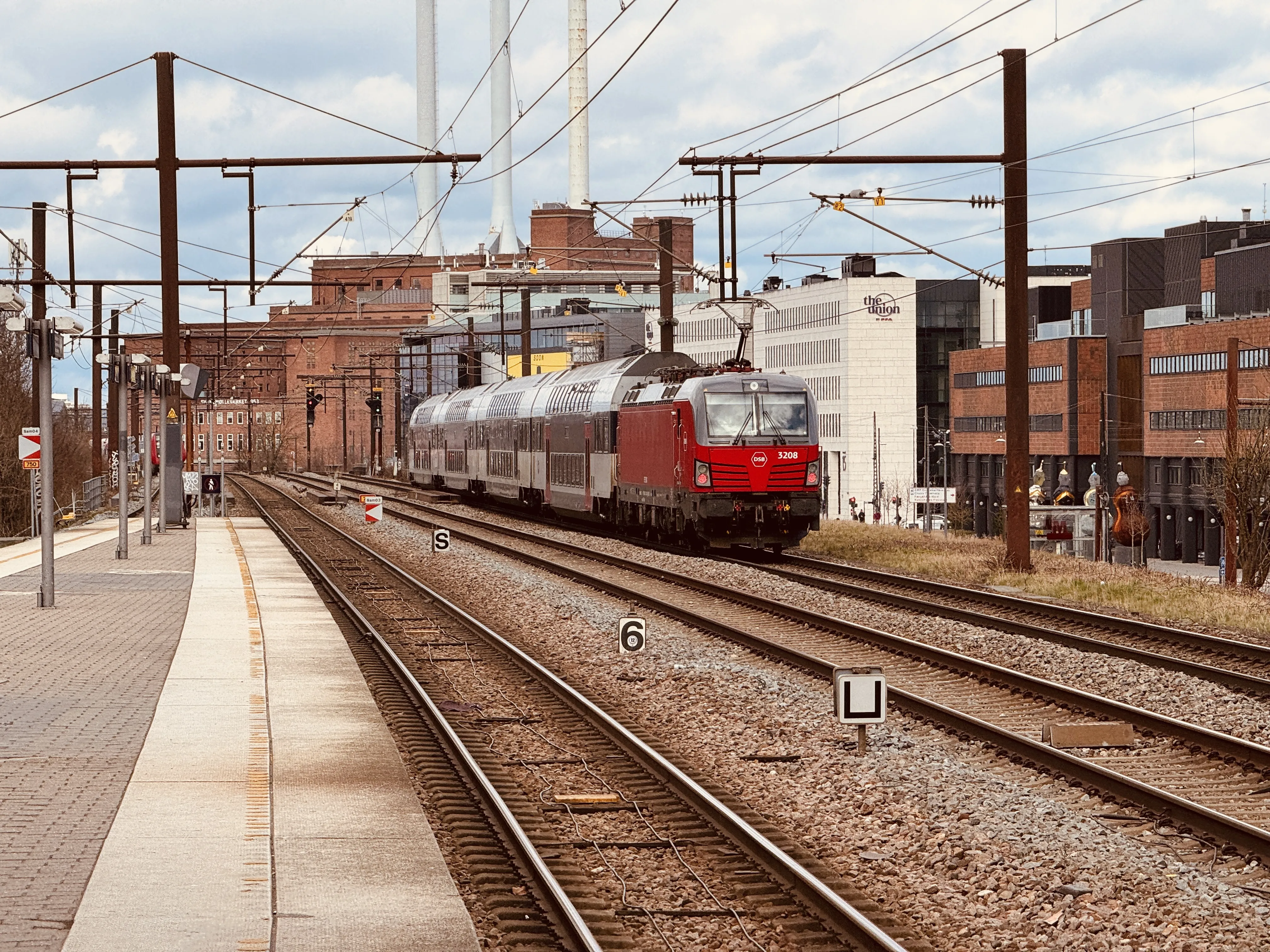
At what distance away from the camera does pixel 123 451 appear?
3341 centimetres

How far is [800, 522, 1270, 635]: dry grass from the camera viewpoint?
2248 cm

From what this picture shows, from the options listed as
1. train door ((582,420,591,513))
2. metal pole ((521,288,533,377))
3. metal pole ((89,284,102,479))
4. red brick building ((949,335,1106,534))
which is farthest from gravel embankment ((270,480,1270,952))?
red brick building ((949,335,1106,534))

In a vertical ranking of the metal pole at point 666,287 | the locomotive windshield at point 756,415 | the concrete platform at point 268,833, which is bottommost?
the concrete platform at point 268,833

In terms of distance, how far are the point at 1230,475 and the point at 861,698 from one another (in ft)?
118

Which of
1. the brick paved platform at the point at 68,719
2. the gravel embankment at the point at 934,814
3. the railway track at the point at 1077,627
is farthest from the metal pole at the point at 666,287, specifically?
the gravel embankment at the point at 934,814

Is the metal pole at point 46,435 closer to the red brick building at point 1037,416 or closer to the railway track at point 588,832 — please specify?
the railway track at point 588,832

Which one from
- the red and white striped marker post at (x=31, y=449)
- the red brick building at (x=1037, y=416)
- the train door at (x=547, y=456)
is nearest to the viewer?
the red and white striped marker post at (x=31, y=449)

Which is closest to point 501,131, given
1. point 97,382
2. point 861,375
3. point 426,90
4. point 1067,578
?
point 426,90

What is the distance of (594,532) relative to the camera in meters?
43.2

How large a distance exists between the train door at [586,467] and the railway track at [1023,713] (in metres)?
14.4

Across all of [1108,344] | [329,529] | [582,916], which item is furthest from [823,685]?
[1108,344]

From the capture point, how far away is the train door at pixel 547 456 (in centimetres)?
4559

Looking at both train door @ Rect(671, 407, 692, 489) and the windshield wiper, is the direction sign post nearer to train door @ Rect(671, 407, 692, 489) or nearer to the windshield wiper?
train door @ Rect(671, 407, 692, 489)

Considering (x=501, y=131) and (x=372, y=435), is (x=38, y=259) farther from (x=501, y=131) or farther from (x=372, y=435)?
(x=501, y=131)
